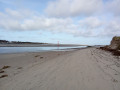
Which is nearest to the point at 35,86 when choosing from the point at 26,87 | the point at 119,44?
the point at 26,87

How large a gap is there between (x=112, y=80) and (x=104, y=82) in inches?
16.5

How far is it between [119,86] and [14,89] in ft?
13.4

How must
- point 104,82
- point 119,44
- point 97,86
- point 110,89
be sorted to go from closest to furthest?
point 110,89 → point 97,86 → point 104,82 → point 119,44

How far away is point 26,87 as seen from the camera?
11.6 ft

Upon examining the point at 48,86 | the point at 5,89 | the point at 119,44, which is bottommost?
the point at 5,89

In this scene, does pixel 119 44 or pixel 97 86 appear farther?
pixel 119 44

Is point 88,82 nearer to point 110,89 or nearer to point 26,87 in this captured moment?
point 110,89

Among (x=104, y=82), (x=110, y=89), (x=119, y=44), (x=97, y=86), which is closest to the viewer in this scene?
(x=110, y=89)

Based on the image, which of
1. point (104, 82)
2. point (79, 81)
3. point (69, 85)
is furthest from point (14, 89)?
point (104, 82)

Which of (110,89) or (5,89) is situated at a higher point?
(110,89)

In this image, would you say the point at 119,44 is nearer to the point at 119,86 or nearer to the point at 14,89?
the point at 119,86

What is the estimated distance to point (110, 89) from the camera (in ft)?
9.83

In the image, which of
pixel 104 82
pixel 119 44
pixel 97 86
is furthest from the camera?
pixel 119 44

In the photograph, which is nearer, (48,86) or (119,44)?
(48,86)
